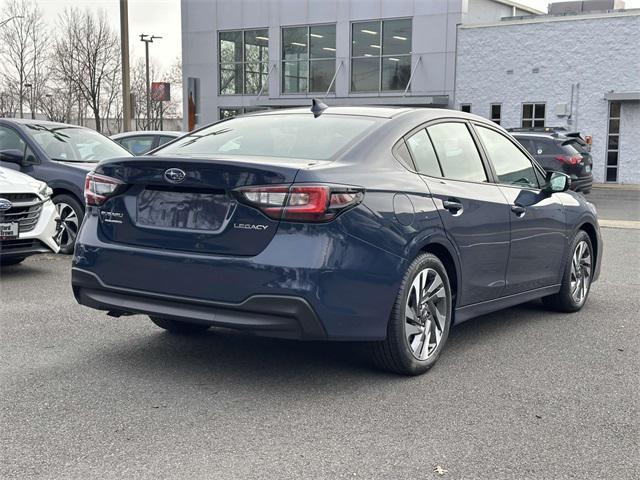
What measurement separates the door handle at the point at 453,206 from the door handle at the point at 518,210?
77 cm

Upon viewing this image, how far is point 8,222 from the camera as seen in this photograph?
303 inches

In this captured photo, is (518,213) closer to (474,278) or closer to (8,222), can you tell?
(474,278)

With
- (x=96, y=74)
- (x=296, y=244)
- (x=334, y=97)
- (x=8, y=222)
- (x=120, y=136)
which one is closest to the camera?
(x=296, y=244)

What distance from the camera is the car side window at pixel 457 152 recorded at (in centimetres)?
520

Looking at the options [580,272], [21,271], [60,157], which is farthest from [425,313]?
[60,157]

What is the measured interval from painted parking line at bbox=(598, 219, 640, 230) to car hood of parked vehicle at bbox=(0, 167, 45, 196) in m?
10.1

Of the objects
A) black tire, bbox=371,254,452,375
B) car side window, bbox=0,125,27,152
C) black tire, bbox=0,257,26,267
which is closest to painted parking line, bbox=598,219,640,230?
car side window, bbox=0,125,27,152

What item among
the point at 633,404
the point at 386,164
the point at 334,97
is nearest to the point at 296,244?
the point at 386,164

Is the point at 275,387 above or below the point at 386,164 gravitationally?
A: below

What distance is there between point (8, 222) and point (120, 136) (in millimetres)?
7394

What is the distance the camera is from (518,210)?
5.72 meters

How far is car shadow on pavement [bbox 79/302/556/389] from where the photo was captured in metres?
4.65

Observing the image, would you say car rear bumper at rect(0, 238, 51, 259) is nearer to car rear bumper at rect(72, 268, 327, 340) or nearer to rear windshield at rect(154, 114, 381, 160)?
rear windshield at rect(154, 114, 381, 160)

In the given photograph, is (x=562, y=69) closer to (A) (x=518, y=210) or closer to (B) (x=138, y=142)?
(B) (x=138, y=142)
